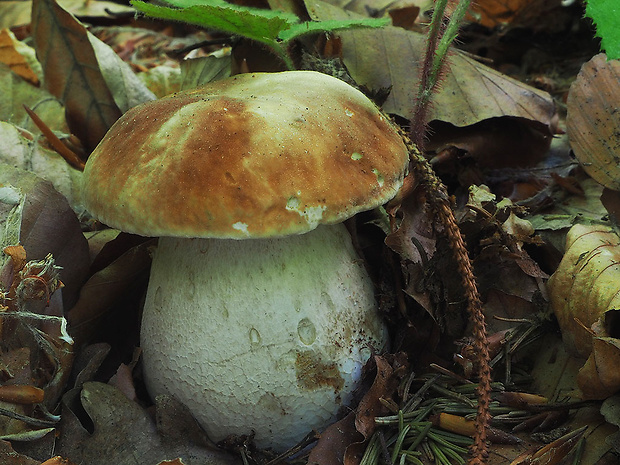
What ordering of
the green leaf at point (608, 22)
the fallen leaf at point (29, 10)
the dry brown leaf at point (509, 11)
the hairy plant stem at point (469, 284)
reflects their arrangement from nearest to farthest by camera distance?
1. the green leaf at point (608, 22)
2. the hairy plant stem at point (469, 284)
3. the dry brown leaf at point (509, 11)
4. the fallen leaf at point (29, 10)

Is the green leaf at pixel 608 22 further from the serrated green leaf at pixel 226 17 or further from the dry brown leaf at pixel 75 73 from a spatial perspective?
the dry brown leaf at pixel 75 73

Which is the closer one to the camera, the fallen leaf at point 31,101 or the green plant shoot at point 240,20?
the green plant shoot at point 240,20

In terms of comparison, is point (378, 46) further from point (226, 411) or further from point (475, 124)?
point (226, 411)

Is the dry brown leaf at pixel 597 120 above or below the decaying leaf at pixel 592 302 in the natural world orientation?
above

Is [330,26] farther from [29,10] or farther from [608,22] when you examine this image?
[29,10]

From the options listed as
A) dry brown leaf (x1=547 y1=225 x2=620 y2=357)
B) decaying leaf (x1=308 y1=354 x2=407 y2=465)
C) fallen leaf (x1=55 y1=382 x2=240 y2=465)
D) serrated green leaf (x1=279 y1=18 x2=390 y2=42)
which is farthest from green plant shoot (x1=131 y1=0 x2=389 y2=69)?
fallen leaf (x1=55 y1=382 x2=240 y2=465)

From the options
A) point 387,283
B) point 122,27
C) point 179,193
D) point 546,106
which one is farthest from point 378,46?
point 122,27

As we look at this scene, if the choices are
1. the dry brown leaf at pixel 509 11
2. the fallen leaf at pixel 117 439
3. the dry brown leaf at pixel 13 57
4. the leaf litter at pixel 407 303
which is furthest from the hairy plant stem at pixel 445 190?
the dry brown leaf at pixel 13 57
